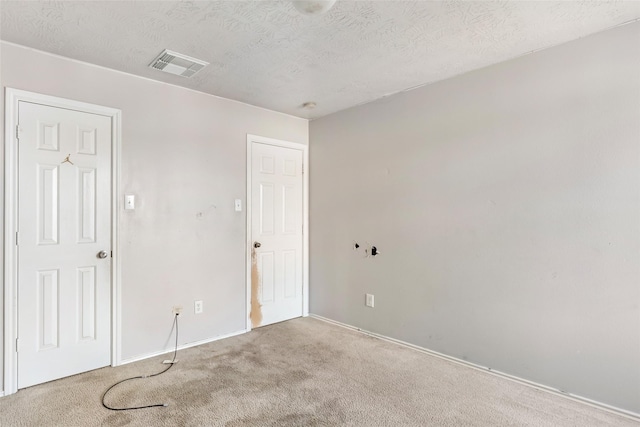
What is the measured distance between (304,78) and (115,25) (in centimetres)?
140

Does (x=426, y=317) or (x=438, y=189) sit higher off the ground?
(x=438, y=189)

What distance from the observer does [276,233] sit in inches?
148

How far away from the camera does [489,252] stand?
2553 millimetres

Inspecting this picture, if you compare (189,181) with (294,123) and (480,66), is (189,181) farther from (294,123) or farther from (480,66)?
(480,66)

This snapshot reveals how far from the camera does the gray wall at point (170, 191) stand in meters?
2.55

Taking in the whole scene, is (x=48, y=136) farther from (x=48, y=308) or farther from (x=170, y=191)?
(x=48, y=308)

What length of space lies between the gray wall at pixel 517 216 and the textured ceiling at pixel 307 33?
307 mm

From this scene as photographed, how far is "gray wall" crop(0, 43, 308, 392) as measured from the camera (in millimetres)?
2551

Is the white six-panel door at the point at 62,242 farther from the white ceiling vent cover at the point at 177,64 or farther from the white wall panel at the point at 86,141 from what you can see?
the white ceiling vent cover at the point at 177,64

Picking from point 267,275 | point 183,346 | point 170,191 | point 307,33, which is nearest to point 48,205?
point 170,191

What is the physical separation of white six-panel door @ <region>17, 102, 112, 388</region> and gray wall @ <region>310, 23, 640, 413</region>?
2369 mm

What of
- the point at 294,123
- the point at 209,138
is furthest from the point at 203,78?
the point at 294,123

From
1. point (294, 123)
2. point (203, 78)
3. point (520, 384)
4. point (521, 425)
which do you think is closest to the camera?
point (521, 425)

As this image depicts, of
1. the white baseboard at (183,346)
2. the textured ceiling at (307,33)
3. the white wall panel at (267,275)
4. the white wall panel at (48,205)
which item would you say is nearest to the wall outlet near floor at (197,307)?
the white baseboard at (183,346)
